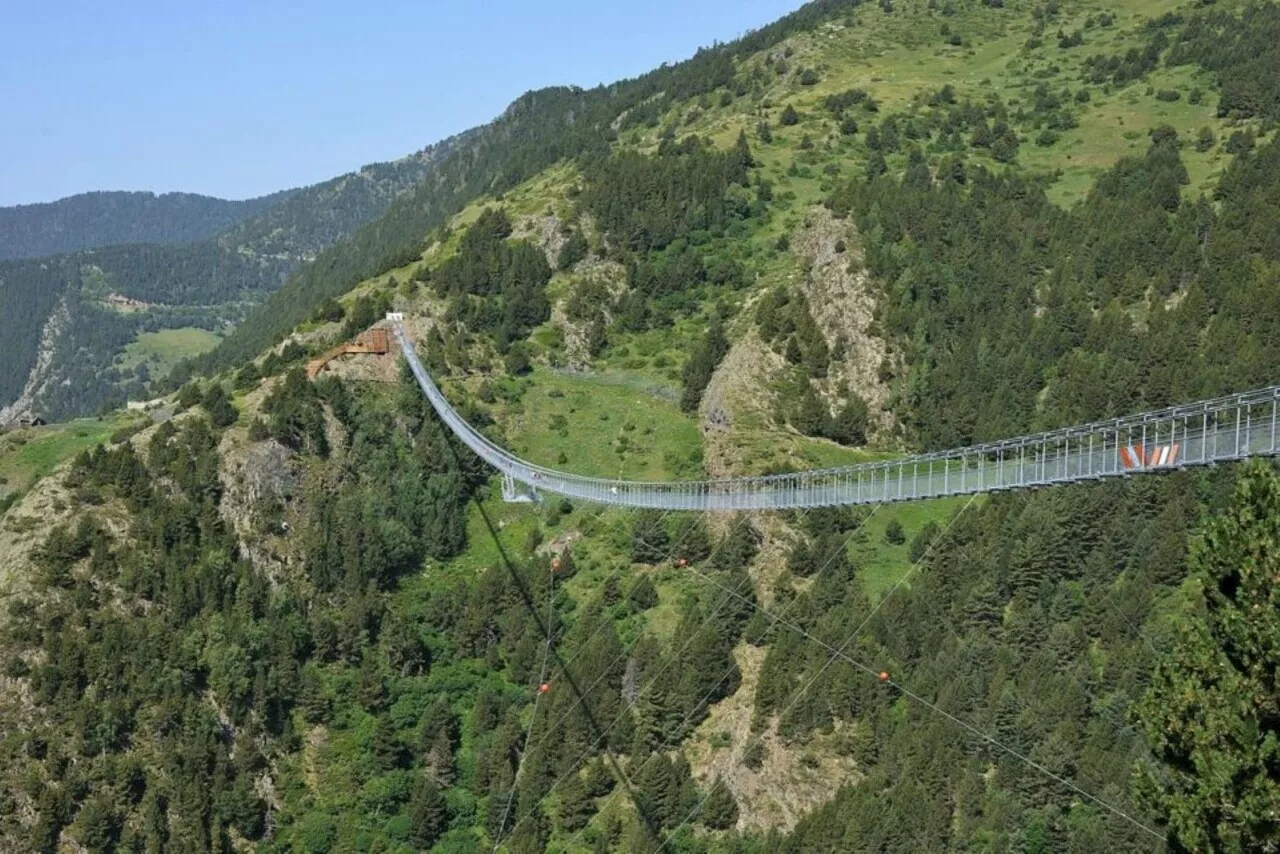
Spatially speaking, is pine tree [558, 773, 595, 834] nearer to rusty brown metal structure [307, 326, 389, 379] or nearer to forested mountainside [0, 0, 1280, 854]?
forested mountainside [0, 0, 1280, 854]

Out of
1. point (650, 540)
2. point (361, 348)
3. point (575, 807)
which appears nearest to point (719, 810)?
point (575, 807)

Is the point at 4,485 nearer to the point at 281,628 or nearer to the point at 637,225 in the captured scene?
the point at 281,628

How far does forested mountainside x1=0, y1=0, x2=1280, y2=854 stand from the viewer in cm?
5588

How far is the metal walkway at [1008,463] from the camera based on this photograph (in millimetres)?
27250

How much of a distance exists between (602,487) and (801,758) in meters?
13.7

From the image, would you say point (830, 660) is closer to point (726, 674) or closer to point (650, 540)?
point (726, 674)

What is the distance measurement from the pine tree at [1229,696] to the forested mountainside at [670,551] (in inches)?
605

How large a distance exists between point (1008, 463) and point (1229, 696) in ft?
40.3

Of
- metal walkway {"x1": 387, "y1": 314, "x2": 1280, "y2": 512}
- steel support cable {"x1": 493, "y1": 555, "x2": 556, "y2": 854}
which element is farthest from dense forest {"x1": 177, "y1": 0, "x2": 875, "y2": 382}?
metal walkway {"x1": 387, "y1": 314, "x2": 1280, "y2": 512}

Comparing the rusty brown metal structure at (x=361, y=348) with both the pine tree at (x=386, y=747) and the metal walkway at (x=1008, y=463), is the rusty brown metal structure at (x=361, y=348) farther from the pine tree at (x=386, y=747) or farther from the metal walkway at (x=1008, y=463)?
the pine tree at (x=386, y=747)

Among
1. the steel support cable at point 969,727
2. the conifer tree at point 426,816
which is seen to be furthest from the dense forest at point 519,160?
the steel support cable at point 969,727

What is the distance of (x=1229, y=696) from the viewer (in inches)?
899

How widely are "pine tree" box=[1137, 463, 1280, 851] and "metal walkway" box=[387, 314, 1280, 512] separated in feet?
7.55

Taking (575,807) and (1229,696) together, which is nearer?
(1229,696)
